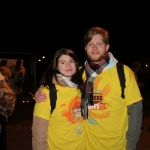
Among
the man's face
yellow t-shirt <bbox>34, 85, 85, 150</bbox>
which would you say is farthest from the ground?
the man's face

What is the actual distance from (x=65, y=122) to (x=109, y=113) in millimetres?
470

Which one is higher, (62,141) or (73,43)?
(73,43)

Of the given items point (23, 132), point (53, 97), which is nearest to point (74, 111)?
point (53, 97)

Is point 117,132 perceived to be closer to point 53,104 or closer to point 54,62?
point 53,104

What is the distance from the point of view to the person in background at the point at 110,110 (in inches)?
91.7

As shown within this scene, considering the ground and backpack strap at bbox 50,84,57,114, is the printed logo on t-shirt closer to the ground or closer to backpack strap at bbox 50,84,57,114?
backpack strap at bbox 50,84,57,114

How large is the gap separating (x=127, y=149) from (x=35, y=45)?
1998 inches

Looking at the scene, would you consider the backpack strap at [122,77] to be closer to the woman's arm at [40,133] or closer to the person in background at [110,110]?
the person in background at [110,110]

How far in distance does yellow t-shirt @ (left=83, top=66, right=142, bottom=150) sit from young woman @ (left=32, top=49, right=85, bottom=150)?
0.49ft

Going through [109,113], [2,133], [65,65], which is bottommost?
[2,133]

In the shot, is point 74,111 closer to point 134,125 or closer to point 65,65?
point 65,65

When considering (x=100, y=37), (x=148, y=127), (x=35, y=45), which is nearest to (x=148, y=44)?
(x=35, y=45)

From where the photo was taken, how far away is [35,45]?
51656 millimetres

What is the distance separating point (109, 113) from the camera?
238 centimetres
